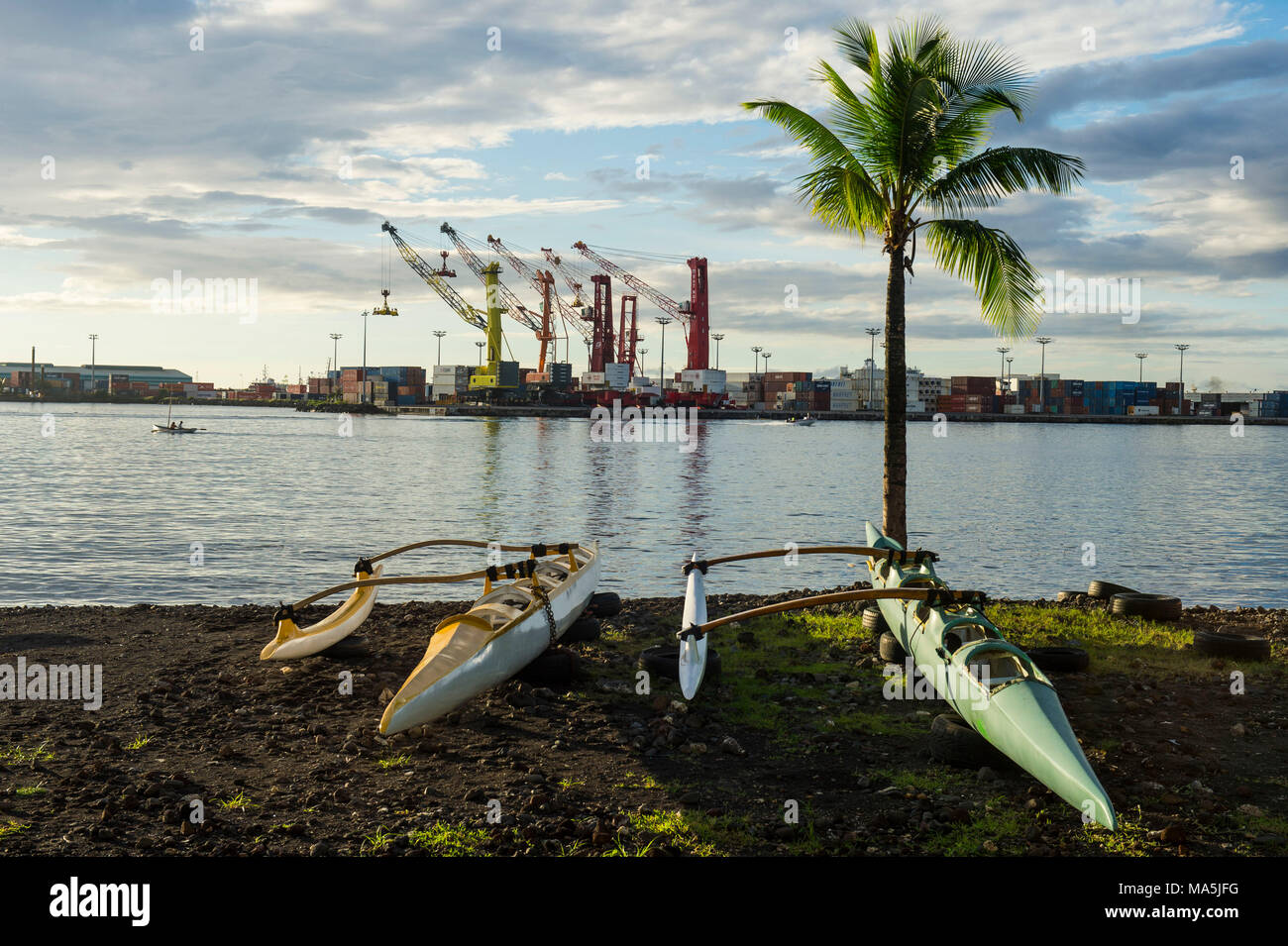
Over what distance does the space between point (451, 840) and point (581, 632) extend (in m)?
6.09

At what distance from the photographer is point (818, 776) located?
27.1ft

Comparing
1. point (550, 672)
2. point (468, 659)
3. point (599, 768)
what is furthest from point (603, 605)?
point (599, 768)

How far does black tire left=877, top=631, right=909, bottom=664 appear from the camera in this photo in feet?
37.7

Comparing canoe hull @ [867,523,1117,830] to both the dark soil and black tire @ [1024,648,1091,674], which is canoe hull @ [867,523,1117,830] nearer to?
the dark soil

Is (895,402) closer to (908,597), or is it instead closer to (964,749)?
(908,597)

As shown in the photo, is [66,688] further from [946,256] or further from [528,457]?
[528,457]

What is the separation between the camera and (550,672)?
10781 mm

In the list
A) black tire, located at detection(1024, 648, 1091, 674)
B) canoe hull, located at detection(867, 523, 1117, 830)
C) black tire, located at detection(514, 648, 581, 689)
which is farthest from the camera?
black tire, located at detection(1024, 648, 1091, 674)

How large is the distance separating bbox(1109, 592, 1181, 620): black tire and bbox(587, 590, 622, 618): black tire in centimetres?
831

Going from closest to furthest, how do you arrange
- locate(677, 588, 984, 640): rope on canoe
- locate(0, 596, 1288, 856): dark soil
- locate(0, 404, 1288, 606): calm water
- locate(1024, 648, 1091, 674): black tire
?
locate(0, 596, 1288, 856): dark soil
locate(677, 588, 984, 640): rope on canoe
locate(1024, 648, 1091, 674): black tire
locate(0, 404, 1288, 606): calm water

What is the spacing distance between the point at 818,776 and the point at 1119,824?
8.00 ft

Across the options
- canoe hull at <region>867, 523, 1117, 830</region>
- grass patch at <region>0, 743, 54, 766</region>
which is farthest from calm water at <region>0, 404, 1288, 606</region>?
canoe hull at <region>867, 523, 1117, 830</region>

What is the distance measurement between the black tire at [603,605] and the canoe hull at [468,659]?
292 centimetres

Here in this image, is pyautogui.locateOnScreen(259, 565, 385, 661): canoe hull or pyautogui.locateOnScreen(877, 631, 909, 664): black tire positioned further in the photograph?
pyautogui.locateOnScreen(259, 565, 385, 661): canoe hull
